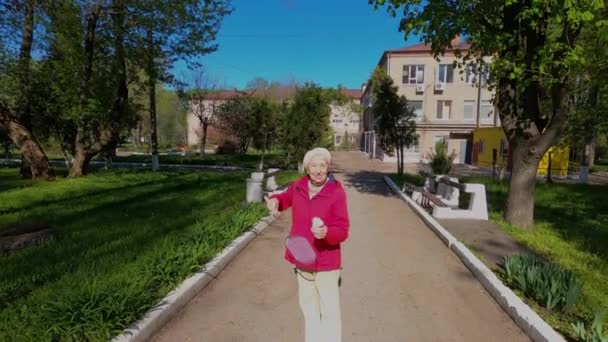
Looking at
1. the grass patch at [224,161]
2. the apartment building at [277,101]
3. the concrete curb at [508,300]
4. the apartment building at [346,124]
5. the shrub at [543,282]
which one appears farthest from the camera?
the apartment building at [346,124]

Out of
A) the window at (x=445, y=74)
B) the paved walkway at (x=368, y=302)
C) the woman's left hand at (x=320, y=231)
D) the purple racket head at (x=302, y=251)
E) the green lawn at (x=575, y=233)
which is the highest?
the window at (x=445, y=74)

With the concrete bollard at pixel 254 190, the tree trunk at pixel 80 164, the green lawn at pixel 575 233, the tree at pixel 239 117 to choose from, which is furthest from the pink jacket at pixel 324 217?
the tree at pixel 239 117

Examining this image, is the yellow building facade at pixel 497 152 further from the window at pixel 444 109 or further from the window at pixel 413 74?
the window at pixel 413 74

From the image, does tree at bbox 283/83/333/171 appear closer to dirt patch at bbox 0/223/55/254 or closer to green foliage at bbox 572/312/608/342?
dirt patch at bbox 0/223/55/254

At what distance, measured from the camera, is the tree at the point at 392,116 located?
18969mm

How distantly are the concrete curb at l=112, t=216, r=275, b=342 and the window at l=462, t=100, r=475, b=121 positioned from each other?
120ft

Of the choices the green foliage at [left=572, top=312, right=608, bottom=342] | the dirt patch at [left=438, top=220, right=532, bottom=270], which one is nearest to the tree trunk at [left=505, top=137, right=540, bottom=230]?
the dirt patch at [left=438, top=220, right=532, bottom=270]

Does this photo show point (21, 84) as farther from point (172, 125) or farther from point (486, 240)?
point (172, 125)

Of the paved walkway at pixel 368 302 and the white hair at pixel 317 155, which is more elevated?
the white hair at pixel 317 155

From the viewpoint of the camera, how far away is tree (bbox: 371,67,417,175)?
1897 cm

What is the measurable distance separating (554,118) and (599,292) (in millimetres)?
4299

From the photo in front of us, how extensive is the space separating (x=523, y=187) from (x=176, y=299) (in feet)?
24.5

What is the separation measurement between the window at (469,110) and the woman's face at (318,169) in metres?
38.8

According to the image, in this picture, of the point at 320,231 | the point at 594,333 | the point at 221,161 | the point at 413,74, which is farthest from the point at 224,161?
the point at 594,333
